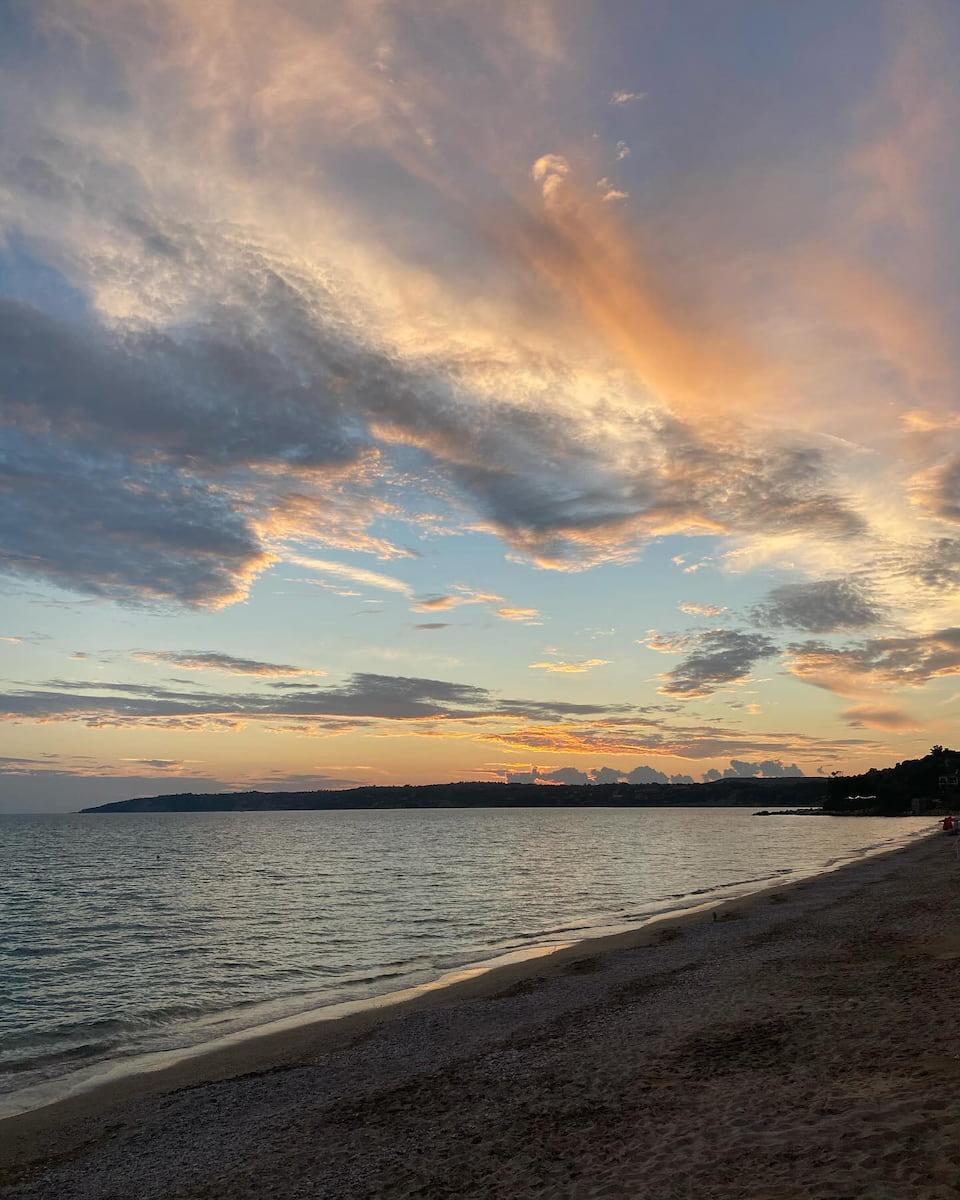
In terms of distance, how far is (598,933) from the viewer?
40906 millimetres

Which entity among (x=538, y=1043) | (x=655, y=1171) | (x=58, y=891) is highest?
(x=655, y=1171)

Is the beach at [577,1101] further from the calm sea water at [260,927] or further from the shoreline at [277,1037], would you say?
the calm sea water at [260,927]

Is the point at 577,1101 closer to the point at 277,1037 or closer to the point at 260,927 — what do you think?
the point at 277,1037

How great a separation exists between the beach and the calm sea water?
549cm

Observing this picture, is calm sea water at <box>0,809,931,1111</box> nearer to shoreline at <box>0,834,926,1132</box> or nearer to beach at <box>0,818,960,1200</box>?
shoreline at <box>0,834,926,1132</box>

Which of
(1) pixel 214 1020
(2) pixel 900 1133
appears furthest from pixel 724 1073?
(1) pixel 214 1020

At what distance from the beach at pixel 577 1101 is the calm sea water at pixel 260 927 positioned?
216 inches


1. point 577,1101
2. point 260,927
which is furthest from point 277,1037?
point 260,927

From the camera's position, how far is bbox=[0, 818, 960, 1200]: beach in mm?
10078

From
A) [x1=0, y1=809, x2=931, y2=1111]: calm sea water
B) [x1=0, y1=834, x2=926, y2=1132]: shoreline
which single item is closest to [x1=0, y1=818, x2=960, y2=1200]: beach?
[x1=0, y1=834, x2=926, y2=1132]: shoreline

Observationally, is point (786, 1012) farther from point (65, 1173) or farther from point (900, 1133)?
point (65, 1173)

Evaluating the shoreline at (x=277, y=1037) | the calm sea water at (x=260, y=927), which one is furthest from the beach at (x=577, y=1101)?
the calm sea water at (x=260, y=927)

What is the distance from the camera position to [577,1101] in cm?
1351

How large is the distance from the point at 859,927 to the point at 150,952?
3221cm
